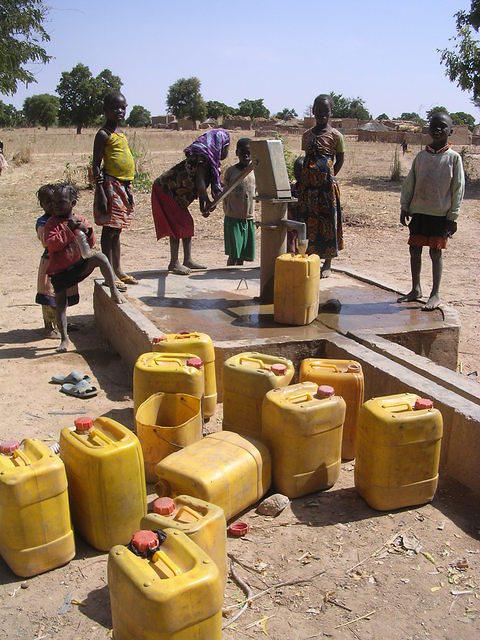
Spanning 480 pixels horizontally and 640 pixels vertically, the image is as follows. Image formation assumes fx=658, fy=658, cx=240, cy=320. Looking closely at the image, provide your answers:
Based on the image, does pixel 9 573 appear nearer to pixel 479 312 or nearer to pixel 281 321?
pixel 281 321

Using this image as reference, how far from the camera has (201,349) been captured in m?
3.84

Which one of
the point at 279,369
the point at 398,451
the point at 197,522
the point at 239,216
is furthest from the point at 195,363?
the point at 239,216

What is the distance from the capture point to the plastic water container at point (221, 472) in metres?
2.73

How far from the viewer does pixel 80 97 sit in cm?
4494

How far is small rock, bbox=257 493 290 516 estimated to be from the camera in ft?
9.82

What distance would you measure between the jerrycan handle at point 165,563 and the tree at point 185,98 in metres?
61.3

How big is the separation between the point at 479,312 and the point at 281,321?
2.57m

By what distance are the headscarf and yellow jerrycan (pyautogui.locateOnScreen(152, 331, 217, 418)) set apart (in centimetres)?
237

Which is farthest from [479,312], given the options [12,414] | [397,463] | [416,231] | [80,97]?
[80,97]

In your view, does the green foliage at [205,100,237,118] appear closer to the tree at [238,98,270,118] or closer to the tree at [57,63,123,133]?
the tree at [238,98,270,118]

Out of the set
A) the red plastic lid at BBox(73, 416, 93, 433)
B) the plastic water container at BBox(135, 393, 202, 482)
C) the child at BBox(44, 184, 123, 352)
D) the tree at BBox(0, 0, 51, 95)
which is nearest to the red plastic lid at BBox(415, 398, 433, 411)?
the plastic water container at BBox(135, 393, 202, 482)

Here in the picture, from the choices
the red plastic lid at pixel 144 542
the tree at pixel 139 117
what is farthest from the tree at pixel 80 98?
the red plastic lid at pixel 144 542

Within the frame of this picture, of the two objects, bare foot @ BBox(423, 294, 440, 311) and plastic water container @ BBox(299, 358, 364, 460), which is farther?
bare foot @ BBox(423, 294, 440, 311)

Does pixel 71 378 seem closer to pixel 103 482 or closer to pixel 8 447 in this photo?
pixel 8 447
